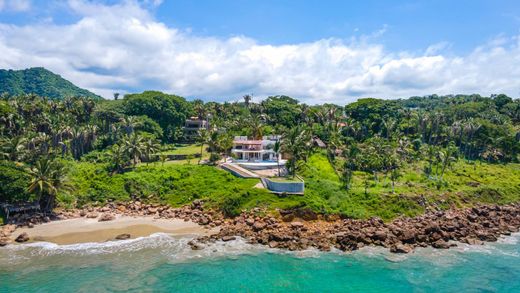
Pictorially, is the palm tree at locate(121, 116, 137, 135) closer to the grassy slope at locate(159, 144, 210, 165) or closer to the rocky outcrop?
the grassy slope at locate(159, 144, 210, 165)

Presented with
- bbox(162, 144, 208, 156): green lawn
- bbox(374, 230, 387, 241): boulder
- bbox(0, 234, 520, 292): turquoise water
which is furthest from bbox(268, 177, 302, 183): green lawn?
bbox(162, 144, 208, 156): green lawn

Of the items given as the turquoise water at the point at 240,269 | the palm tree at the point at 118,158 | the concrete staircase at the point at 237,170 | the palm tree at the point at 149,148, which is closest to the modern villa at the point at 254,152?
the concrete staircase at the point at 237,170

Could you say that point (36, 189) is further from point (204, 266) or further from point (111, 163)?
point (204, 266)

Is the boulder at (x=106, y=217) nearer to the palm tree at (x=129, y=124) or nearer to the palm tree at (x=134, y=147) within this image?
the palm tree at (x=134, y=147)

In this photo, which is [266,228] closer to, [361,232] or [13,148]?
[361,232]

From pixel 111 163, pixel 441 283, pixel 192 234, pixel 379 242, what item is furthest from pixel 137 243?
pixel 441 283

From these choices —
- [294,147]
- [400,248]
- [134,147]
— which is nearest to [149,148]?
[134,147]
